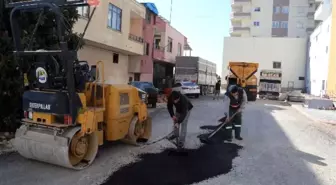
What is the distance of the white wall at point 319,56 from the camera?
37.5 metres

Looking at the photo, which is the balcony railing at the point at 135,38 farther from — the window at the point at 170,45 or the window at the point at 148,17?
the window at the point at 170,45

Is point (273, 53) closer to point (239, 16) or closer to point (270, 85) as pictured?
point (239, 16)

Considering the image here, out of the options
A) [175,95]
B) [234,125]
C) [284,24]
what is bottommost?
[234,125]

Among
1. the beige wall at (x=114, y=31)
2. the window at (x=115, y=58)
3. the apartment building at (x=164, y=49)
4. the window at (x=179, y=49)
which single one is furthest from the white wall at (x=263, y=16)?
Answer: the window at (x=115, y=58)

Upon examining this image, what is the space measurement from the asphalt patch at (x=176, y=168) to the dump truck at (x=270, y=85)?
26796mm

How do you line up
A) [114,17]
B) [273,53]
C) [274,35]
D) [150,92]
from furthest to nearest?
1. [274,35]
2. [273,53]
3. [114,17]
4. [150,92]

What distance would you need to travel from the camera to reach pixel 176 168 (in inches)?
252

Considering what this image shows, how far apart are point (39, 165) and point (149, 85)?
1226 cm

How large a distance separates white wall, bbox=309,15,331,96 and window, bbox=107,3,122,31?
83.0 ft

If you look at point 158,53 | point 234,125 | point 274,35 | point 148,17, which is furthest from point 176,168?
point 274,35

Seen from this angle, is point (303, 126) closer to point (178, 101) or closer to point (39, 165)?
point (178, 101)

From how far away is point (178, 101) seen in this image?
760 cm

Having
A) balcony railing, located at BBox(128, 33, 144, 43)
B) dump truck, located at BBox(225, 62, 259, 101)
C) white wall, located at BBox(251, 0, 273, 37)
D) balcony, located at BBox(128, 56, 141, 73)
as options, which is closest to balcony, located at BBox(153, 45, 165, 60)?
balcony, located at BBox(128, 56, 141, 73)

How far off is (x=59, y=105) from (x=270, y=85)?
3043 centimetres
